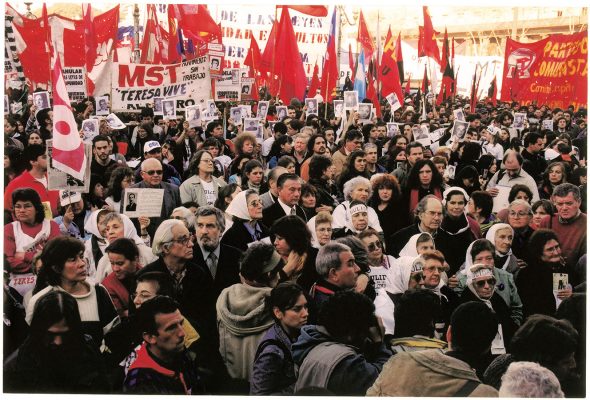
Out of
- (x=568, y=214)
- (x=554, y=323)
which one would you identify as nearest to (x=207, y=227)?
(x=554, y=323)

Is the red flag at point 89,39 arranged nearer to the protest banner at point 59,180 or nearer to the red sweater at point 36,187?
the red sweater at point 36,187

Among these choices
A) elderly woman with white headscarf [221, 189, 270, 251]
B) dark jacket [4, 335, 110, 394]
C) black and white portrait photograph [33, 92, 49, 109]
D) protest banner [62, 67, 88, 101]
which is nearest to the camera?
dark jacket [4, 335, 110, 394]

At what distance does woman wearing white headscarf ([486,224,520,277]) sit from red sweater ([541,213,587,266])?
1.51 feet

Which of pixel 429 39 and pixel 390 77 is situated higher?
pixel 429 39

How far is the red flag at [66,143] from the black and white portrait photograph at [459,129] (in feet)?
22.2

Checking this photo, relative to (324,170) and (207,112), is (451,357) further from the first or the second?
(207,112)

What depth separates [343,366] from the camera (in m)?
4.57

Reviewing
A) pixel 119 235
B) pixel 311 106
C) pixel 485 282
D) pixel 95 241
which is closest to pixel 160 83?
pixel 311 106

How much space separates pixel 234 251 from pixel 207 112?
27.8ft

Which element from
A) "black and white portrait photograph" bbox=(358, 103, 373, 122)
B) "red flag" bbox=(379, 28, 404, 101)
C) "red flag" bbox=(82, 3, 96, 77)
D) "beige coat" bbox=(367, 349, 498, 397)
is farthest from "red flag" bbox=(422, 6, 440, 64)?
"beige coat" bbox=(367, 349, 498, 397)

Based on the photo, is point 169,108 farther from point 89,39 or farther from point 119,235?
point 89,39

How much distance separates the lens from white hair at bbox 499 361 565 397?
4.18 meters

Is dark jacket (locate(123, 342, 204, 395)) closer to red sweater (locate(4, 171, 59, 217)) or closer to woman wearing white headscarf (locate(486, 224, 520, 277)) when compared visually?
woman wearing white headscarf (locate(486, 224, 520, 277))

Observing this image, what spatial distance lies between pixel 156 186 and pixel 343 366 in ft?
11.6
